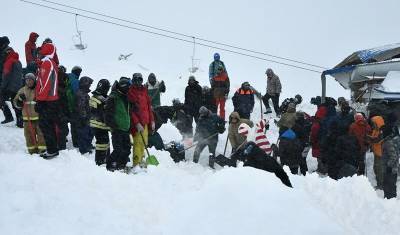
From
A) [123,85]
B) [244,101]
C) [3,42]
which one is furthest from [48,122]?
[244,101]

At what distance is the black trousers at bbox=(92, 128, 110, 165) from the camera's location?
28.1ft

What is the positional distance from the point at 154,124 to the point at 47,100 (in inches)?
110

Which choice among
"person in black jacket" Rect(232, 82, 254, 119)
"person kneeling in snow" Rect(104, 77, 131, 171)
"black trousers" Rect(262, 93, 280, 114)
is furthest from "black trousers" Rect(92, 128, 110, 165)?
"black trousers" Rect(262, 93, 280, 114)

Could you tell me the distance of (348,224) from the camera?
296 inches

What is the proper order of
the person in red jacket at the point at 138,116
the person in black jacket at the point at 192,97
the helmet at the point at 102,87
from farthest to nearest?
the person in black jacket at the point at 192,97
the person in red jacket at the point at 138,116
the helmet at the point at 102,87

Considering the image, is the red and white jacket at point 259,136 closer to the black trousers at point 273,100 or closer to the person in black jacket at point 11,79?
the black trousers at point 273,100

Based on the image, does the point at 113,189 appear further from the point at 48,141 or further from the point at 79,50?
the point at 79,50

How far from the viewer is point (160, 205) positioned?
6316 mm

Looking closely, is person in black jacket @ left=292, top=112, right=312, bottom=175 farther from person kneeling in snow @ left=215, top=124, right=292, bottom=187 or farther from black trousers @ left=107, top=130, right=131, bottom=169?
black trousers @ left=107, top=130, right=131, bottom=169

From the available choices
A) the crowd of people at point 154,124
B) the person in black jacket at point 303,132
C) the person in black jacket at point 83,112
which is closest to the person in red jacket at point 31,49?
the crowd of people at point 154,124

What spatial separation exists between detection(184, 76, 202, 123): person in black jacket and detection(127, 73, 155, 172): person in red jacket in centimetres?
404

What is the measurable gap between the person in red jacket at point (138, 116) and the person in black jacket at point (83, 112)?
54.4 inches

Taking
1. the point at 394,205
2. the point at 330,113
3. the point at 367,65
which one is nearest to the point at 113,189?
the point at 394,205

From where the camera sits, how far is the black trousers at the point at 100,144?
8.55 metres
